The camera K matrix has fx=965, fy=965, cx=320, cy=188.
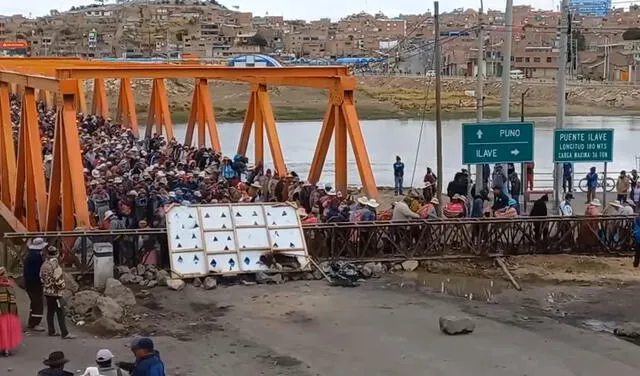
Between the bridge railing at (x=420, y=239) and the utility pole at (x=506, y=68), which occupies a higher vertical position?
the utility pole at (x=506, y=68)

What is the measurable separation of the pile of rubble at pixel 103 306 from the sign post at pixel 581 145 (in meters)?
11.5

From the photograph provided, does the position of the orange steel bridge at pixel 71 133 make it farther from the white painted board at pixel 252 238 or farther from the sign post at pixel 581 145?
the sign post at pixel 581 145

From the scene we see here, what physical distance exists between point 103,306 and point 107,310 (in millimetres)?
103

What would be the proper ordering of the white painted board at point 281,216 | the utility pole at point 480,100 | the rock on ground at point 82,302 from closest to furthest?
the rock on ground at point 82,302, the white painted board at point 281,216, the utility pole at point 480,100

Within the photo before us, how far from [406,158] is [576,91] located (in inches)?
2698

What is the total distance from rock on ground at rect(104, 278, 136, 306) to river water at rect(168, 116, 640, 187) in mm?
23302

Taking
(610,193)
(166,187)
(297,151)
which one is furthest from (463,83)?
(166,187)

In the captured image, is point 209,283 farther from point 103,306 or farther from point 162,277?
point 103,306

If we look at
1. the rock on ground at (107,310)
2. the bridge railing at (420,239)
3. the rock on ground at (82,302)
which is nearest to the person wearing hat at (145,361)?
the rock on ground at (107,310)

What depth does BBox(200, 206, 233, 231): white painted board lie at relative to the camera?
1588 cm

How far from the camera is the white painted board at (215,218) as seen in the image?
625 inches

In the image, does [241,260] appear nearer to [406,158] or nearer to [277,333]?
[277,333]

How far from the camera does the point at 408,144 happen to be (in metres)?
61.6

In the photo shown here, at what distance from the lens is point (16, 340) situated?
11414 millimetres
